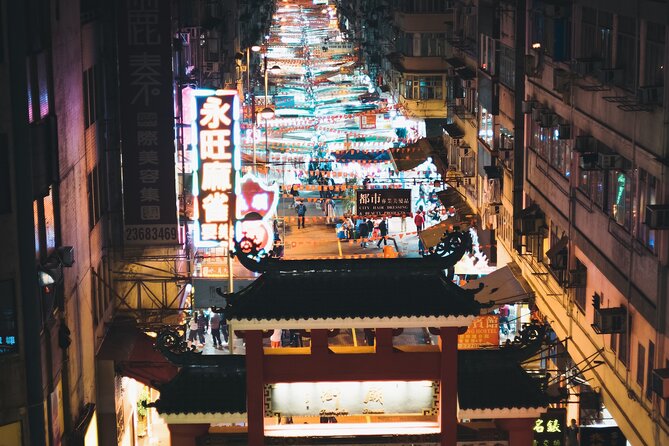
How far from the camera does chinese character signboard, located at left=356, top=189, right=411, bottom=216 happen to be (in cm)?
4150

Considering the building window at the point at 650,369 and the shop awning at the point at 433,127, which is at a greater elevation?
the building window at the point at 650,369

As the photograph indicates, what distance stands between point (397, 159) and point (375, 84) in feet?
→ 131

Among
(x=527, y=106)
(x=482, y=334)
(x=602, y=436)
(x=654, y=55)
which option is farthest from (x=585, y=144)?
(x=527, y=106)

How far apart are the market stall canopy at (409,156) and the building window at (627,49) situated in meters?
27.9

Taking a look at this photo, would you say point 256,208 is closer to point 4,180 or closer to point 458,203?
point 458,203

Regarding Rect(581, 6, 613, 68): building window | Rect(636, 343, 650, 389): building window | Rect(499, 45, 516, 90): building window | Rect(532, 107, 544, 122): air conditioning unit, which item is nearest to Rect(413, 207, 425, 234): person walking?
Rect(499, 45, 516, 90): building window

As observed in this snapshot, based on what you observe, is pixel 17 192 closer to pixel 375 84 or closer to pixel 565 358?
pixel 565 358

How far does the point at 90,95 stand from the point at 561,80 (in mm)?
10973

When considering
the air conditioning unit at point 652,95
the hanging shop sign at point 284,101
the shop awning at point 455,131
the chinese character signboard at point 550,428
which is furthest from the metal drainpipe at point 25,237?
the hanging shop sign at point 284,101

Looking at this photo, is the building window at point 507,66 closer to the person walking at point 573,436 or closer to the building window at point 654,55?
the person walking at point 573,436

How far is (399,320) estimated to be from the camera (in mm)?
18672

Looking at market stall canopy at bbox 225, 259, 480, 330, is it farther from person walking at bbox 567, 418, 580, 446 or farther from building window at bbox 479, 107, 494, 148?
building window at bbox 479, 107, 494, 148

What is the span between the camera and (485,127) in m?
39.9

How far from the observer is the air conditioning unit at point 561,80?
26797mm
